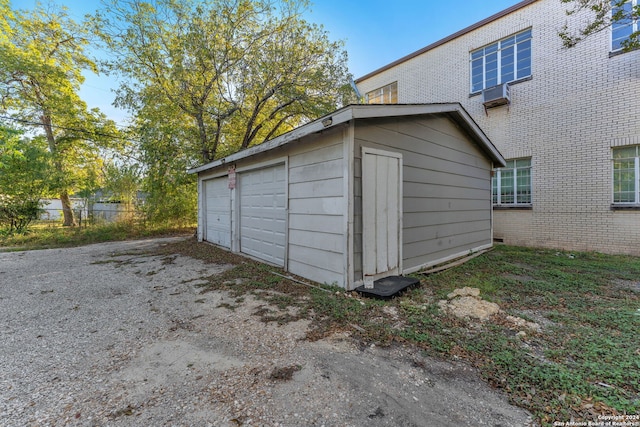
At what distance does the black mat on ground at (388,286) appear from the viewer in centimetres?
344

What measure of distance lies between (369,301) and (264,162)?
11.5 feet

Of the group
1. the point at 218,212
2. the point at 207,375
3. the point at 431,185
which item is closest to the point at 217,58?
the point at 218,212

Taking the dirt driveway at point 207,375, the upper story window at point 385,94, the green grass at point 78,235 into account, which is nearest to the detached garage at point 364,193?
the dirt driveway at point 207,375

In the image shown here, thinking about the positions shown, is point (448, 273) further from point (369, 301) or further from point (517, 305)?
point (369, 301)

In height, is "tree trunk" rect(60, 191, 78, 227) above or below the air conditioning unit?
below

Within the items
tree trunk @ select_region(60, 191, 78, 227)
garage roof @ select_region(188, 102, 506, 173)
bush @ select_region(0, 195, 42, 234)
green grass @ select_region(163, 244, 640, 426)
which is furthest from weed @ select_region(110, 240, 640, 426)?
tree trunk @ select_region(60, 191, 78, 227)

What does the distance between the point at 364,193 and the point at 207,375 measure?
2.75 m

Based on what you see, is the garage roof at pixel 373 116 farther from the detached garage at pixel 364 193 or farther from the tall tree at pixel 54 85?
the tall tree at pixel 54 85

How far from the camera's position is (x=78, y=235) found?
927 centimetres

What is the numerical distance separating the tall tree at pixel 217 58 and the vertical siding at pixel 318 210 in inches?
210

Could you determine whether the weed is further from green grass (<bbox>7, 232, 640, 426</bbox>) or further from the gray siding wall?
the gray siding wall

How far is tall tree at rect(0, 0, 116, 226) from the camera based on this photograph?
1030cm

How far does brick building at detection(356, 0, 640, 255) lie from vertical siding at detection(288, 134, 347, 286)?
6.59 metres

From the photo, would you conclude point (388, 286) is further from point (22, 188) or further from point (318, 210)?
point (22, 188)
